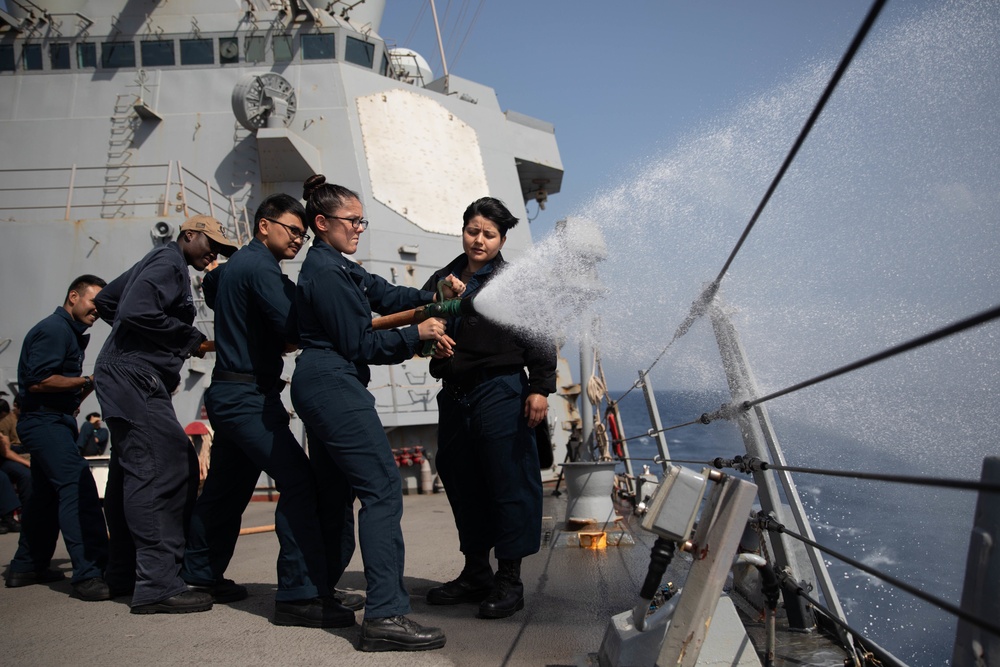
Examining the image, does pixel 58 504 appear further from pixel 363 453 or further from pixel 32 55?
pixel 32 55

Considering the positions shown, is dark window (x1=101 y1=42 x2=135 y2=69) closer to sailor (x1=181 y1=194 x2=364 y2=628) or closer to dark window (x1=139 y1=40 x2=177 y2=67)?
dark window (x1=139 y1=40 x2=177 y2=67)

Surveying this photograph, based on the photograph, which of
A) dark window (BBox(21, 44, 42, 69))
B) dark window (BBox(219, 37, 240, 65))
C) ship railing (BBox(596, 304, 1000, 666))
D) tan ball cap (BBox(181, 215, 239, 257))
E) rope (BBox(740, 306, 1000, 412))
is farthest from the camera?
dark window (BBox(21, 44, 42, 69))

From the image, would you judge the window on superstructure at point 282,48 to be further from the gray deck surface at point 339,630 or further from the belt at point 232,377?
the belt at point 232,377

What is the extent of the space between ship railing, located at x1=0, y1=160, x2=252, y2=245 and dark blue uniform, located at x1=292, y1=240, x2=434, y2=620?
24.8 ft

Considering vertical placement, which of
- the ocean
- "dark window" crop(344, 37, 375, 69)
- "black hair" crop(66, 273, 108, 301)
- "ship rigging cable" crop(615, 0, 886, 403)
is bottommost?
the ocean

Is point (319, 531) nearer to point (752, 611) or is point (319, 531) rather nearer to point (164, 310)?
point (164, 310)

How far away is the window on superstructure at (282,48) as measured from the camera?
1135 centimetres

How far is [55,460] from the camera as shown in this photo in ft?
12.4

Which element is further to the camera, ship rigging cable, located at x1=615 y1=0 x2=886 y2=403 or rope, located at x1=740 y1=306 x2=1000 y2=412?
→ ship rigging cable, located at x1=615 y1=0 x2=886 y2=403

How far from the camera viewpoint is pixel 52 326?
3.89 m

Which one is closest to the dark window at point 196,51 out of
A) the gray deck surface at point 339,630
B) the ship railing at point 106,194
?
the ship railing at point 106,194

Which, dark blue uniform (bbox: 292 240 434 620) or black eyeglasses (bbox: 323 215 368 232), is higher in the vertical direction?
black eyeglasses (bbox: 323 215 368 232)

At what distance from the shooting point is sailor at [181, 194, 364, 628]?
115 inches

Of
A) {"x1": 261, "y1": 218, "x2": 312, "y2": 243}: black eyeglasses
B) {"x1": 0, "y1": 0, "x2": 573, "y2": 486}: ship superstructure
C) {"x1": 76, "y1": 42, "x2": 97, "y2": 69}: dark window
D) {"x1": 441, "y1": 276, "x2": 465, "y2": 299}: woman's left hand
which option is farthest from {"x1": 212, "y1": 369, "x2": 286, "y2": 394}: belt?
{"x1": 76, "y1": 42, "x2": 97, "y2": 69}: dark window
